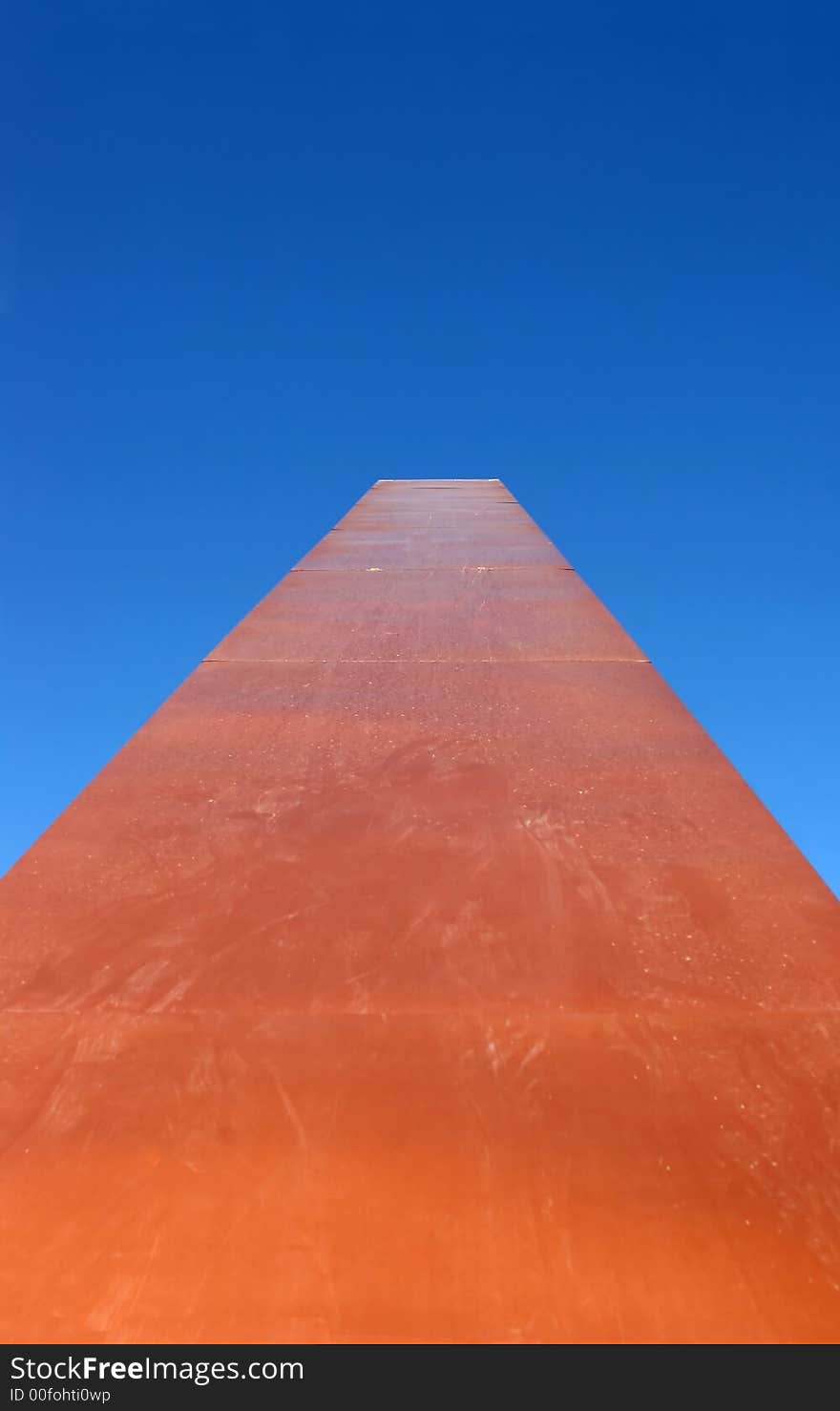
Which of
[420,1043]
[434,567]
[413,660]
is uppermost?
[434,567]

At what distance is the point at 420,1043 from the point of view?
211 centimetres

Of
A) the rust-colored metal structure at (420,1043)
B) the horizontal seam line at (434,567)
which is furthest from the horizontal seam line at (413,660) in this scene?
the horizontal seam line at (434,567)

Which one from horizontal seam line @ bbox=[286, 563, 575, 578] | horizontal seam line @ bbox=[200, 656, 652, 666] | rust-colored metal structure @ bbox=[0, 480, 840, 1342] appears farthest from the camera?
horizontal seam line @ bbox=[286, 563, 575, 578]

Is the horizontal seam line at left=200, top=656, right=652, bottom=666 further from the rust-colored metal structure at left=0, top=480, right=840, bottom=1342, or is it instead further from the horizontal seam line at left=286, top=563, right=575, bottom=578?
the horizontal seam line at left=286, top=563, right=575, bottom=578

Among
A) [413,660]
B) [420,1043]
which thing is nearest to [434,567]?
[413,660]

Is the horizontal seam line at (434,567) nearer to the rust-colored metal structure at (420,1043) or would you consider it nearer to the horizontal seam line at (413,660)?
the horizontal seam line at (413,660)

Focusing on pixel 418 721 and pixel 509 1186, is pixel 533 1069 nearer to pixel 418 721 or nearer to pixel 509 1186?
pixel 509 1186

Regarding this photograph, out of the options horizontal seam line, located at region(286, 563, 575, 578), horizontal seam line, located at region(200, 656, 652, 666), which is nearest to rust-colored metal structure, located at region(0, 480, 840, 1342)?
horizontal seam line, located at region(200, 656, 652, 666)

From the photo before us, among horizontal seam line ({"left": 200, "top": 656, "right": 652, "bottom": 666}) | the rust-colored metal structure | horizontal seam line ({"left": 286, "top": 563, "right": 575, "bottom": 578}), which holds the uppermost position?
horizontal seam line ({"left": 286, "top": 563, "right": 575, "bottom": 578})

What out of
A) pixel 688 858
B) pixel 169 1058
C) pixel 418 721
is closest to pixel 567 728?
pixel 418 721

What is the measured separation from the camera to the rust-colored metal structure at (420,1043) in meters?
1.64

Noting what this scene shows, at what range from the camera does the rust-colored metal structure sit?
164cm

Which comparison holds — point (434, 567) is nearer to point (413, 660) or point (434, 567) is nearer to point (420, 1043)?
point (413, 660)

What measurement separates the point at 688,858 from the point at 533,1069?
93cm
